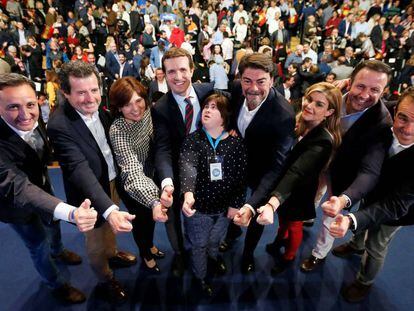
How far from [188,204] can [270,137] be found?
729mm

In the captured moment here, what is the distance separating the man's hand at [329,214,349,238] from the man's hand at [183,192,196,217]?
80cm

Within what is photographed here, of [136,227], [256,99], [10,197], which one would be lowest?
[136,227]

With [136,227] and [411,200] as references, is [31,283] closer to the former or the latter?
[136,227]

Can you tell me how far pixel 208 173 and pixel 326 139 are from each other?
81cm

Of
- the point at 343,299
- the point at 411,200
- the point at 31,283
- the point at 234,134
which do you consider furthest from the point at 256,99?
the point at 31,283

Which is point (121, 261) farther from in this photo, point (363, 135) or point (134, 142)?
point (363, 135)

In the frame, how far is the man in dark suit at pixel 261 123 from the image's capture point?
6.47 ft

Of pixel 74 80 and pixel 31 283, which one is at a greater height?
pixel 74 80

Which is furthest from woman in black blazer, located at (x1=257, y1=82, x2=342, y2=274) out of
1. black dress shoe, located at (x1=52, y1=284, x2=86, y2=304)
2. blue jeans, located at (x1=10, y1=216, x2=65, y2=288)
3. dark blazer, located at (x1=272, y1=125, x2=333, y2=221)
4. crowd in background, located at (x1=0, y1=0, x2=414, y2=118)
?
crowd in background, located at (x1=0, y1=0, x2=414, y2=118)

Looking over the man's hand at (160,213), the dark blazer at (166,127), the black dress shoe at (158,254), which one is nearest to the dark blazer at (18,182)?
the man's hand at (160,213)

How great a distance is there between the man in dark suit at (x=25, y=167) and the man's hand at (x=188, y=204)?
529 mm

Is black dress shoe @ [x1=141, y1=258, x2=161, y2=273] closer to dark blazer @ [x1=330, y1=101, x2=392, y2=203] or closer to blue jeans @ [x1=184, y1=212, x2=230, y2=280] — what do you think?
blue jeans @ [x1=184, y1=212, x2=230, y2=280]

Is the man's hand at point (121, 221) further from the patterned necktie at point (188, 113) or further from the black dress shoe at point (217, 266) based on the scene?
the black dress shoe at point (217, 266)

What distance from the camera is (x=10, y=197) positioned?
5.87 feet
